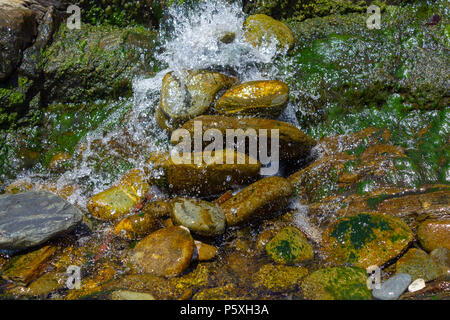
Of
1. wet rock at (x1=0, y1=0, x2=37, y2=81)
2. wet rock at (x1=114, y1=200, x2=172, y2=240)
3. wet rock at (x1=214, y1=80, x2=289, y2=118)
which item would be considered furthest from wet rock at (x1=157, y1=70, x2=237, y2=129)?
wet rock at (x1=0, y1=0, x2=37, y2=81)

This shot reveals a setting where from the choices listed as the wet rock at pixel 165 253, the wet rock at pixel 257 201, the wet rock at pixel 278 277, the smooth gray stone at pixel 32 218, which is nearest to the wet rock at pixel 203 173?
the wet rock at pixel 257 201

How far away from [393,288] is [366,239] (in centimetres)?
61

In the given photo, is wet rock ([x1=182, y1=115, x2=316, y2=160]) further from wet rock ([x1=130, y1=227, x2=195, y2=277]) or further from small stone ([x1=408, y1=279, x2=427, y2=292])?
small stone ([x1=408, y1=279, x2=427, y2=292])

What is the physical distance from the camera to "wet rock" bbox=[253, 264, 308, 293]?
314 centimetres

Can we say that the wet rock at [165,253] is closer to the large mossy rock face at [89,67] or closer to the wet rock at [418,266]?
the wet rock at [418,266]

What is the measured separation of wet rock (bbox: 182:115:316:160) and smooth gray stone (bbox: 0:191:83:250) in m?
1.62

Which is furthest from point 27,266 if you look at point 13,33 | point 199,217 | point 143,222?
point 13,33

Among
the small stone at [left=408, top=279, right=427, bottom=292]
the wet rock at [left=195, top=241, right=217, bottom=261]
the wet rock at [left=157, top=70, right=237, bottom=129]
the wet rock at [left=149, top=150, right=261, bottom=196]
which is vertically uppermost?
the wet rock at [left=157, top=70, right=237, bottom=129]

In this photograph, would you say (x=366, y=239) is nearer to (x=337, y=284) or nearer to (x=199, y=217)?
(x=337, y=284)

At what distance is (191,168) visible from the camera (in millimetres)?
4027

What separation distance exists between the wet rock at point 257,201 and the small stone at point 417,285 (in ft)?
4.67

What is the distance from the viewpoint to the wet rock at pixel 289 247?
3473 mm

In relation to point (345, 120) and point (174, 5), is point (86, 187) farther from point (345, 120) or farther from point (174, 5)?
point (345, 120)

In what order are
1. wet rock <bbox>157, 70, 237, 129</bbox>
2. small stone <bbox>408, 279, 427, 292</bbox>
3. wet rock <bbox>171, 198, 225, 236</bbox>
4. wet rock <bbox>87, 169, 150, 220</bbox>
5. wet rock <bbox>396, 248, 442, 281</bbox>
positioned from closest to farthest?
small stone <bbox>408, 279, 427, 292</bbox> → wet rock <bbox>396, 248, 442, 281</bbox> → wet rock <bbox>171, 198, 225, 236</bbox> → wet rock <bbox>87, 169, 150, 220</bbox> → wet rock <bbox>157, 70, 237, 129</bbox>
